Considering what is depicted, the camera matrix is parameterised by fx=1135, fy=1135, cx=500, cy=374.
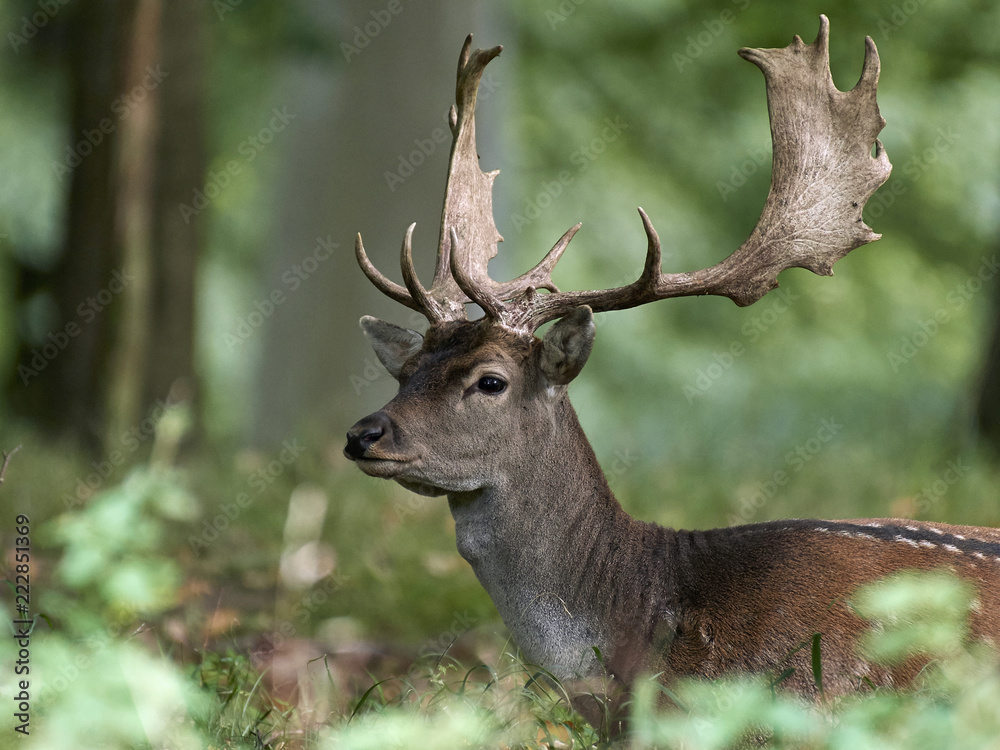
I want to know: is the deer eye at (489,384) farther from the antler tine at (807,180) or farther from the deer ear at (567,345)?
the antler tine at (807,180)

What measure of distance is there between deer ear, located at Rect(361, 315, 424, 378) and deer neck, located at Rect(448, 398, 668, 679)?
731 mm

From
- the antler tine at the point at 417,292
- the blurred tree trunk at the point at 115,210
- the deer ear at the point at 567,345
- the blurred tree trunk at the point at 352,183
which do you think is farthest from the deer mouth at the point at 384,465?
the blurred tree trunk at the point at 115,210

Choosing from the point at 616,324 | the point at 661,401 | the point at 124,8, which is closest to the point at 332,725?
the point at 124,8

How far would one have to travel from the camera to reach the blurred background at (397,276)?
660 centimetres

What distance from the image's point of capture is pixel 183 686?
241cm

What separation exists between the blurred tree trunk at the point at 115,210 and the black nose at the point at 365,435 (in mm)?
5818

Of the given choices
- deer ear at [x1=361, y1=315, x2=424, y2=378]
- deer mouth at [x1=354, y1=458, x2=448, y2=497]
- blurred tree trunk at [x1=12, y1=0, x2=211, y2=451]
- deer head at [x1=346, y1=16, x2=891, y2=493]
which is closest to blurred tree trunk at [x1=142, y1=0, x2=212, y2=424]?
blurred tree trunk at [x1=12, y1=0, x2=211, y2=451]

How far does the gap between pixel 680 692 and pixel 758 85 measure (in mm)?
10867

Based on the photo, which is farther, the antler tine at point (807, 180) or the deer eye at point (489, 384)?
the antler tine at point (807, 180)

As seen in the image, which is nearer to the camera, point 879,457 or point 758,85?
point 879,457

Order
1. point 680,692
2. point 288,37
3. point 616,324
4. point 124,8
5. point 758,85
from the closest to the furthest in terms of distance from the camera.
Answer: point 680,692 → point 124,8 → point 288,37 → point 758,85 → point 616,324

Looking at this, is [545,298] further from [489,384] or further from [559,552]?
[559,552]

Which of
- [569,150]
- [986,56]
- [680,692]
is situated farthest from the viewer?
[569,150]

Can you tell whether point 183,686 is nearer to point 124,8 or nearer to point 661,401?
point 124,8
